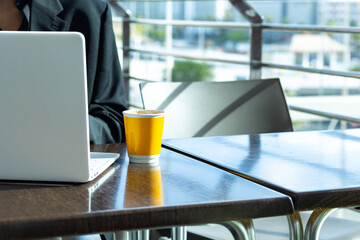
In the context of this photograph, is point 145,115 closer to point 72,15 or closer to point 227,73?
point 72,15

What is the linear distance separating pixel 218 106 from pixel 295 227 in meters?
0.65

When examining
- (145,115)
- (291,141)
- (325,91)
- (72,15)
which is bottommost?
(325,91)

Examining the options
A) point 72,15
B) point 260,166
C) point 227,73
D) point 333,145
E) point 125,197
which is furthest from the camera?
point 227,73

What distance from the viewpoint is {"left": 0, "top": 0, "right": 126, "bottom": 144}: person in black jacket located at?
4.50 feet

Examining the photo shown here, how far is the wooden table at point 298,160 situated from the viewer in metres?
0.87

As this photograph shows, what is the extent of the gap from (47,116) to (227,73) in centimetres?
2928

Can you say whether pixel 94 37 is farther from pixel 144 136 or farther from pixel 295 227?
pixel 295 227

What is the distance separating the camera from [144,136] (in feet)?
3.38

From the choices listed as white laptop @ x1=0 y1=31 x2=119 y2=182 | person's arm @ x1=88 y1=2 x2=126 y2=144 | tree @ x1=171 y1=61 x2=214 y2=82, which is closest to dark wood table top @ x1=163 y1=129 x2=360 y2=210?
person's arm @ x1=88 y1=2 x2=126 y2=144

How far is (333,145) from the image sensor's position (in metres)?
1.23

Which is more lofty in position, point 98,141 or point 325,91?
point 98,141

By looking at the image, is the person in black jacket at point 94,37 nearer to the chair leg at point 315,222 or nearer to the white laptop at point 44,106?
the white laptop at point 44,106

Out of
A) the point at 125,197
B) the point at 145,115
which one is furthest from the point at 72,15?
the point at 125,197

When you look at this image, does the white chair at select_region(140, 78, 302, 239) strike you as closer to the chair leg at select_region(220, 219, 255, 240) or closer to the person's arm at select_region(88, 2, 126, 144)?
the person's arm at select_region(88, 2, 126, 144)
